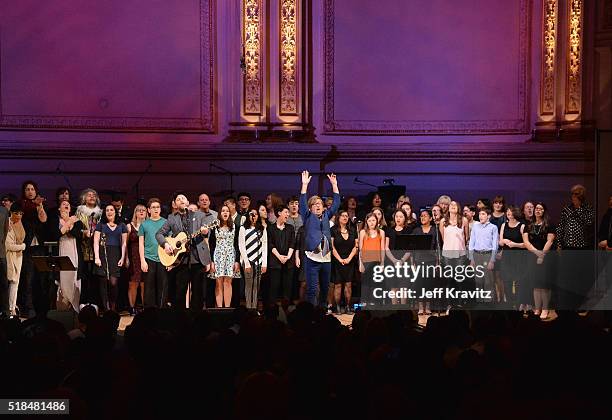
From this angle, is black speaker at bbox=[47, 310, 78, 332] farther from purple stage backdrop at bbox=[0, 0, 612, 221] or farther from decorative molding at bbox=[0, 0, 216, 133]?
Answer: decorative molding at bbox=[0, 0, 216, 133]

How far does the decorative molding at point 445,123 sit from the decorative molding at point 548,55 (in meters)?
0.26

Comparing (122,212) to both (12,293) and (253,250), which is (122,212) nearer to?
(12,293)

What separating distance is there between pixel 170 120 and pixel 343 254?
412cm

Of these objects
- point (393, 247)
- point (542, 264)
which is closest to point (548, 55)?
point (542, 264)

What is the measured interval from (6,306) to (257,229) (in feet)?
10.4

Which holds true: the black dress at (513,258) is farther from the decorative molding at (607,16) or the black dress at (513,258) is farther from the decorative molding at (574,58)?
the decorative molding at (607,16)

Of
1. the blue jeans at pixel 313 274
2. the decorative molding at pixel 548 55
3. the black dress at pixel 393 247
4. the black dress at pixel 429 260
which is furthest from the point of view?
the decorative molding at pixel 548 55

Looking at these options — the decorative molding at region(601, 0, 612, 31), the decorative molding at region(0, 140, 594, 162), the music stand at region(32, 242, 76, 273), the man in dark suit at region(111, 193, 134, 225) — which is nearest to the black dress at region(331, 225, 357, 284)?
the decorative molding at region(0, 140, 594, 162)

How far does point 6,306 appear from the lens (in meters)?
9.66

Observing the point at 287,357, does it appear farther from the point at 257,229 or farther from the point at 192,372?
the point at 257,229

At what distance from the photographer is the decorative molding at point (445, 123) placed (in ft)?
44.4

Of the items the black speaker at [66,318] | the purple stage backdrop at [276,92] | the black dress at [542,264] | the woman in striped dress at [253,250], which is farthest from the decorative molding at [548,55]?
the black speaker at [66,318]

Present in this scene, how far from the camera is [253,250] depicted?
1028 cm

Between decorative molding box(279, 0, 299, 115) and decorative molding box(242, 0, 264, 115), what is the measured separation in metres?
0.33
